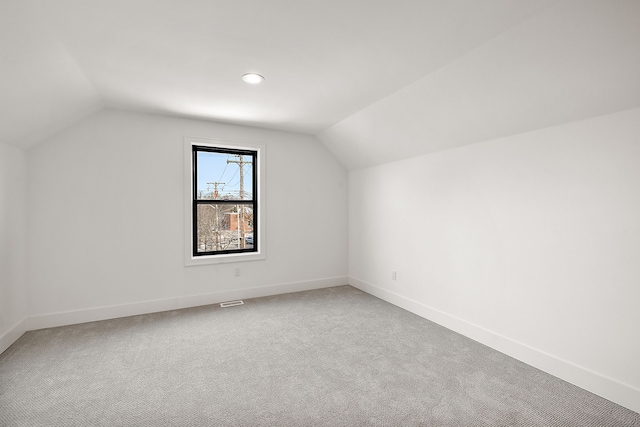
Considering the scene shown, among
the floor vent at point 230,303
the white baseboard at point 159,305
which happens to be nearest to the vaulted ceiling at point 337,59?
the white baseboard at point 159,305

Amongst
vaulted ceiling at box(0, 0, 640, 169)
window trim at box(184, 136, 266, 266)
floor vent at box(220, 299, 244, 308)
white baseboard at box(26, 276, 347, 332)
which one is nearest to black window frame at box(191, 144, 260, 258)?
window trim at box(184, 136, 266, 266)

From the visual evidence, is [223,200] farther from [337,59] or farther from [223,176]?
[337,59]

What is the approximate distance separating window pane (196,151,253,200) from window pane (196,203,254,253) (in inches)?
5.7

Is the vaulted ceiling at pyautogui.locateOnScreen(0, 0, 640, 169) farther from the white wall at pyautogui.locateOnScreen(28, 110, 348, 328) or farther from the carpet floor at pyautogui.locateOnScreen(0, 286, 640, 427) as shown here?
Answer: the carpet floor at pyautogui.locateOnScreen(0, 286, 640, 427)

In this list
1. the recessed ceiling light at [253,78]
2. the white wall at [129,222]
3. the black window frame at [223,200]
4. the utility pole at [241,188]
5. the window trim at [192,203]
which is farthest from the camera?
the utility pole at [241,188]

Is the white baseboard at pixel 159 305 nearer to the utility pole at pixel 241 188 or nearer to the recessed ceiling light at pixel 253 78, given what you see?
the utility pole at pixel 241 188

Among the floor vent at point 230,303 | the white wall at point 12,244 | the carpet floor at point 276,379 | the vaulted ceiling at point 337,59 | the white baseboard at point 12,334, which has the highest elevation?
the vaulted ceiling at point 337,59

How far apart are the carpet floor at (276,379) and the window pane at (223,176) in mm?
1646

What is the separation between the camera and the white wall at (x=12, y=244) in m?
2.68

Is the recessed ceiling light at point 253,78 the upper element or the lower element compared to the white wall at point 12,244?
upper

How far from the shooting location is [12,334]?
2779 millimetres

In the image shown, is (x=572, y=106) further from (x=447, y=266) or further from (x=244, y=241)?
(x=244, y=241)

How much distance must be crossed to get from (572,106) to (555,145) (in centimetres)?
31

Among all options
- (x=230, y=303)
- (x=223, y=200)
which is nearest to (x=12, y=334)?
(x=230, y=303)
